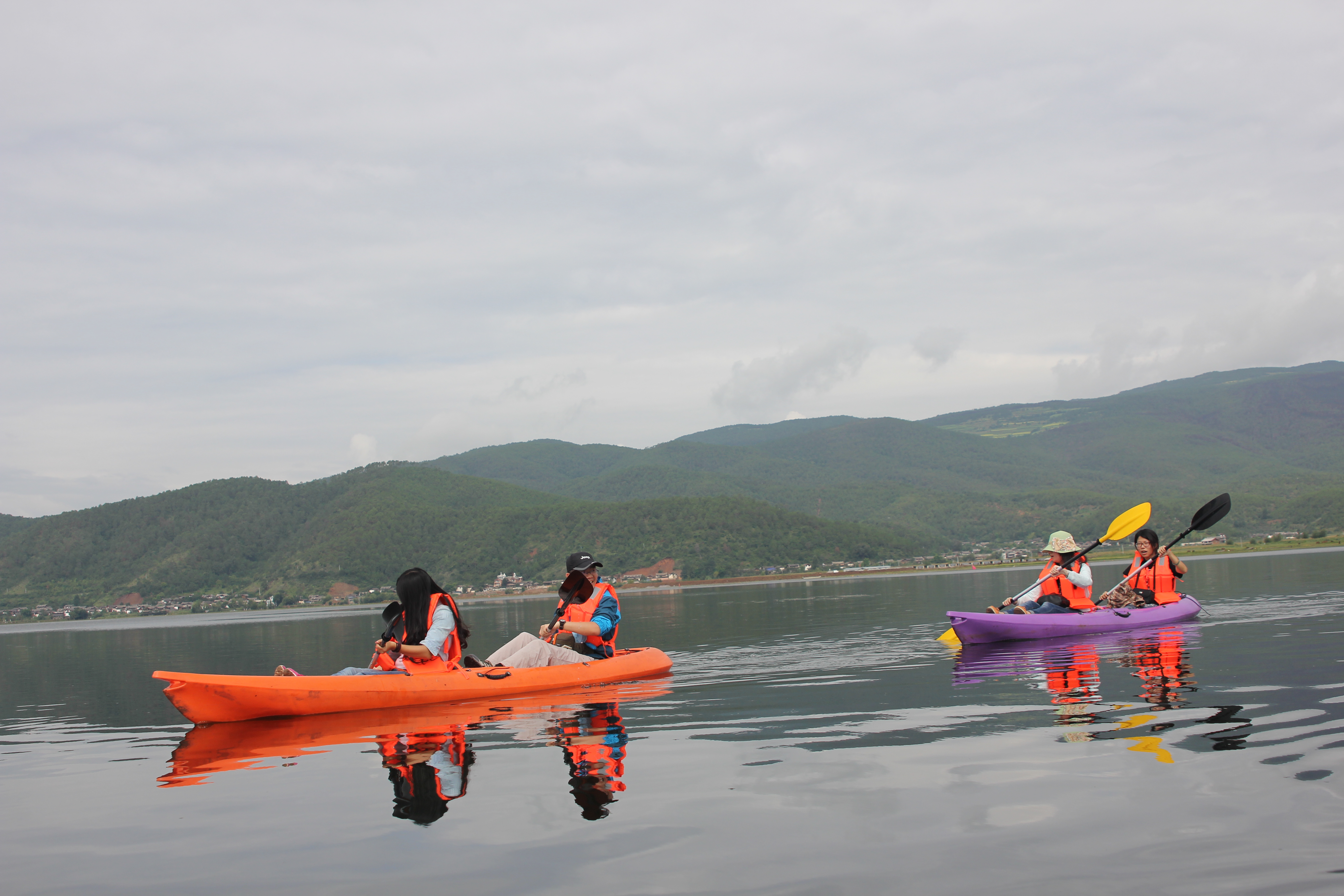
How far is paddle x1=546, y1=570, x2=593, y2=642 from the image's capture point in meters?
14.5

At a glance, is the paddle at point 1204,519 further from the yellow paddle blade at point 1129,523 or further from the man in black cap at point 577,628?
the man in black cap at point 577,628

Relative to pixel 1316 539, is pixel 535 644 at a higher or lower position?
higher

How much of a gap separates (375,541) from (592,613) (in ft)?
390

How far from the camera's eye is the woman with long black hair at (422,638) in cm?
1243

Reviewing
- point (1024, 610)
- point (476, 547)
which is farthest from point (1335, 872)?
point (476, 547)

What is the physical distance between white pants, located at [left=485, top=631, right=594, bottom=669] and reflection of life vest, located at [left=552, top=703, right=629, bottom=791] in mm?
2256

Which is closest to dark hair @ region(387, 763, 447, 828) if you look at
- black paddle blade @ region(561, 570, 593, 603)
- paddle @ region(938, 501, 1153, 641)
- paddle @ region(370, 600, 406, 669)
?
paddle @ region(370, 600, 406, 669)

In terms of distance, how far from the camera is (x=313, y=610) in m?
98.1

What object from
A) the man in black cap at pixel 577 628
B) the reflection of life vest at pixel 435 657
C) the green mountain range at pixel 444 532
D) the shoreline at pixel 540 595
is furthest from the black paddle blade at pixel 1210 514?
the green mountain range at pixel 444 532

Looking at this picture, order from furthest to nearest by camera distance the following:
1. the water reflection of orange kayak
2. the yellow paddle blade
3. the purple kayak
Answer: the yellow paddle blade → the purple kayak → the water reflection of orange kayak

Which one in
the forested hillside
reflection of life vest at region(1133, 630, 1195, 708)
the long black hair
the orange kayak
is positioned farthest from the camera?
the forested hillside

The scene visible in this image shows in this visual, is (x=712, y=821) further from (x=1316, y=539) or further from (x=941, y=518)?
(x=941, y=518)

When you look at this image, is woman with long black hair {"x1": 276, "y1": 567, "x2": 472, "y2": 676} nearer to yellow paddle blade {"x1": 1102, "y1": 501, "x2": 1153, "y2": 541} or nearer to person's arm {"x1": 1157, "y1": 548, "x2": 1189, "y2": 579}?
yellow paddle blade {"x1": 1102, "y1": 501, "x2": 1153, "y2": 541}

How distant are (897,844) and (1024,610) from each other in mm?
14213
